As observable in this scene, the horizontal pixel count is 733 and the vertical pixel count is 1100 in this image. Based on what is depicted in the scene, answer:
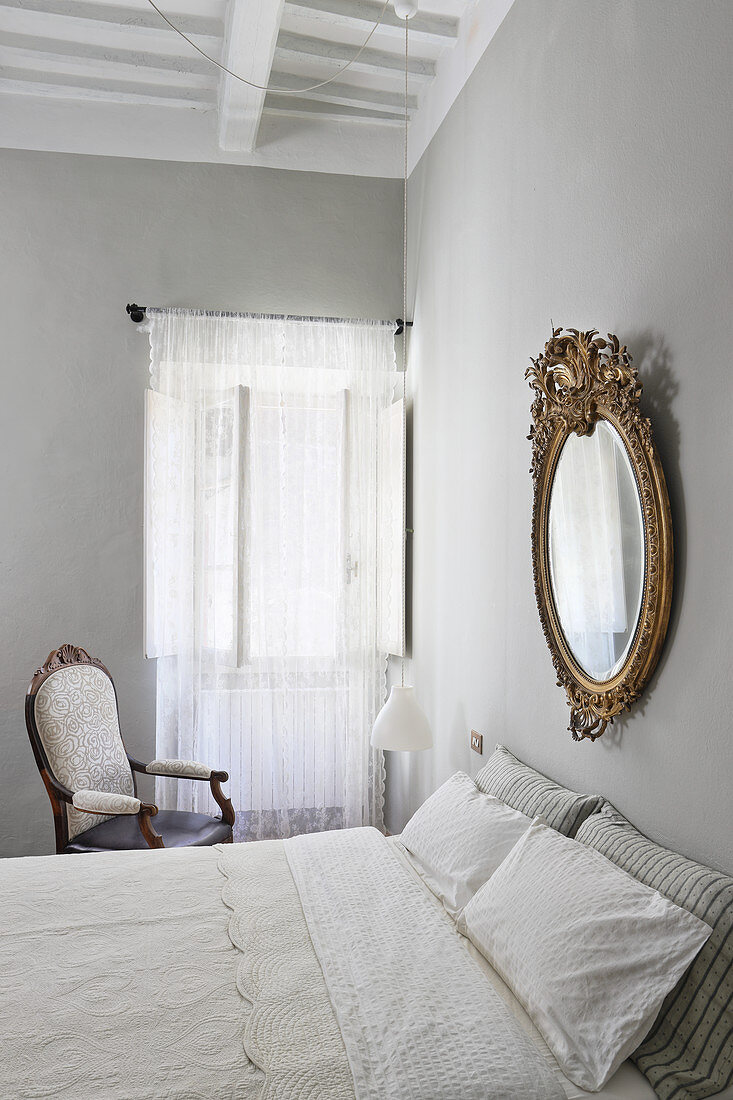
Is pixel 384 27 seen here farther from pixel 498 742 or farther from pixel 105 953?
pixel 105 953

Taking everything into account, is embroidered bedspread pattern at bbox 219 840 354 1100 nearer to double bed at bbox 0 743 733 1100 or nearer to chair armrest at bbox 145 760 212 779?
double bed at bbox 0 743 733 1100

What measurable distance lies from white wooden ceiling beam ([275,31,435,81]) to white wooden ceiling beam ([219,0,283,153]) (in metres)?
0.20

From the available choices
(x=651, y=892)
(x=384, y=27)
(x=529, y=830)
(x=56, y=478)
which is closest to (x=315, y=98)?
(x=384, y=27)

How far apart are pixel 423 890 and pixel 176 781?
1.84 m

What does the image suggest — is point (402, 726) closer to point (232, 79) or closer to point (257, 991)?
point (257, 991)

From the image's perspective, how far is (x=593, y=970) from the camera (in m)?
1.36

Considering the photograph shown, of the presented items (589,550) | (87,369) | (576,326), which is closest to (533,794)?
(589,550)

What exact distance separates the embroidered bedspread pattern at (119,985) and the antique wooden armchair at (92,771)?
62cm

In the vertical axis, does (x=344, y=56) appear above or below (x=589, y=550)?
above

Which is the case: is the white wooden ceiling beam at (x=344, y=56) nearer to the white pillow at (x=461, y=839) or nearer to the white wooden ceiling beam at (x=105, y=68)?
the white wooden ceiling beam at (x=105, y=68)

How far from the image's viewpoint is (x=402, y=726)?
9.71 feet

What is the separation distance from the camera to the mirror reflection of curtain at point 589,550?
1.81 m

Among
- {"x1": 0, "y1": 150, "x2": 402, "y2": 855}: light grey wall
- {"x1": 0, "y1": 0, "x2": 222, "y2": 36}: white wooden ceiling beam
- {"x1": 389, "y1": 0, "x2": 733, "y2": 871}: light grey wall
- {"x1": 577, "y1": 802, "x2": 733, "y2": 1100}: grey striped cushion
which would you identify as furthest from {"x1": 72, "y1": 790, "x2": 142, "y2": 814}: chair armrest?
{"x1": 0, "y1": 0, "x2": 222, "y2": 36}: white wooden ceiling beam

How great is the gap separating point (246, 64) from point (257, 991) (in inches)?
117
